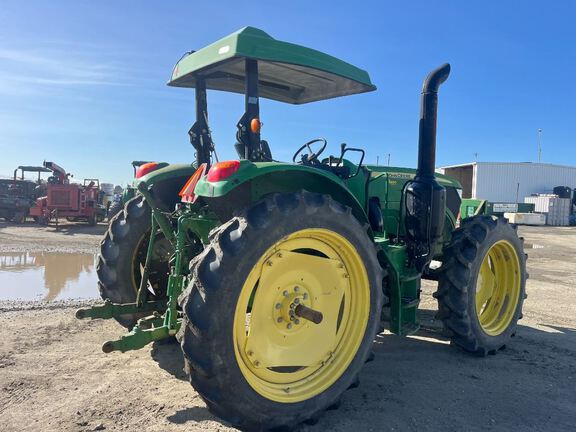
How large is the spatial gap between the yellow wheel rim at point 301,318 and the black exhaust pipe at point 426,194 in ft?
3.87

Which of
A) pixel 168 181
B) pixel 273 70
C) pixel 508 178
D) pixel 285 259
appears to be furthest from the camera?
pixel 508 178

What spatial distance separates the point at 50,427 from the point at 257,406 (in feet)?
4.32

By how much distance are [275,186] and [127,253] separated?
174 centimetres

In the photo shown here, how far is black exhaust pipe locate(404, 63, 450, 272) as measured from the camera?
425 centimetres

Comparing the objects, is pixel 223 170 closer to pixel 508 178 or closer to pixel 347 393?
pixel 347 393

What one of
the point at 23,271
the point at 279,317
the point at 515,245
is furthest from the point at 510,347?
the point at 23,271

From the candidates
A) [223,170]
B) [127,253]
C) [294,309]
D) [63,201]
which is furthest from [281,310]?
[63,201]

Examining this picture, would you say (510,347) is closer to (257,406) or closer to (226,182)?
(257,406)

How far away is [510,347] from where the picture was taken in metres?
4.76

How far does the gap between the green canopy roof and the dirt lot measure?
97.2 inches

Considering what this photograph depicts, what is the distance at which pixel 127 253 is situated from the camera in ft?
14.0

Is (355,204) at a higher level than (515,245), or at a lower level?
higher

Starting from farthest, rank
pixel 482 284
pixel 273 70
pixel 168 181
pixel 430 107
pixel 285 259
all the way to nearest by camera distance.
→ pixel 482 284 < pixel 168 181 < pixel 430 107 < pixel 273 70 < pixel 285 259

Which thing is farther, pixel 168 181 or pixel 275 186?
pixel 168 181
